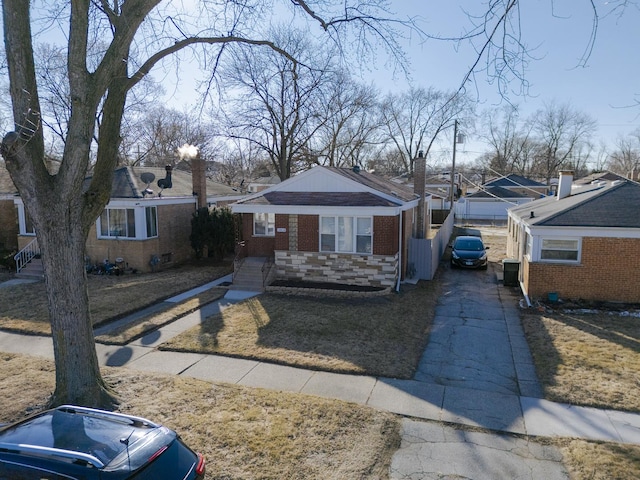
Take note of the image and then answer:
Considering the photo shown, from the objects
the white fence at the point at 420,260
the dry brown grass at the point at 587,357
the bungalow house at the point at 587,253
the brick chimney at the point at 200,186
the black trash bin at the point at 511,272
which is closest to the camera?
the dry brown grass at the point at 587,357

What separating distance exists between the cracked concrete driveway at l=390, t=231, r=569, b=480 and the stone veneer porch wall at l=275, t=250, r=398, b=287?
8.21 ft

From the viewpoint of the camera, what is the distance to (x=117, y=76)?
727 centimetres

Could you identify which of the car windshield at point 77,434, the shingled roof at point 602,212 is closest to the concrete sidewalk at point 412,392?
the car windshield at point 77,434

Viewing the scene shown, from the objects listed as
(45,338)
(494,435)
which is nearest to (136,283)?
(45,338)

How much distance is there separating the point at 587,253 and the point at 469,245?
7603 mm

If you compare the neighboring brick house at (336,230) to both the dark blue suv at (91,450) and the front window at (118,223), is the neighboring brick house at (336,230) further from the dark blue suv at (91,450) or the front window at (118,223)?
the dark blue suv at (91,450)

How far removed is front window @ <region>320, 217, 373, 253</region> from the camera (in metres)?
16.1

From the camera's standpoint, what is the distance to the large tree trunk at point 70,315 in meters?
6.94

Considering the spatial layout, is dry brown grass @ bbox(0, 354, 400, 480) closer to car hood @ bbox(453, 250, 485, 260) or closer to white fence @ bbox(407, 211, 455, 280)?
white fence @ bbox(407, 211, 455, 280)

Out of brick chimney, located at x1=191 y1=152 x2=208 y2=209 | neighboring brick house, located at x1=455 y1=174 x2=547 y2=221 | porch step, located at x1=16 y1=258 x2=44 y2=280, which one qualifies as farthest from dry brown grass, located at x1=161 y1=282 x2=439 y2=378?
neighboring brick house, located at x1=455 y1=174 x2=547 y2=221

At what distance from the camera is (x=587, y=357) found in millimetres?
9664

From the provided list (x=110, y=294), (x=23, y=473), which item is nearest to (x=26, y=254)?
(x=110, y=294)

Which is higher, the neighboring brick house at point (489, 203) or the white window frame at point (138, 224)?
the neighboring brick house at point (489, 203)

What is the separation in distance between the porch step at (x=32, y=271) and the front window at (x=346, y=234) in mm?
12445
